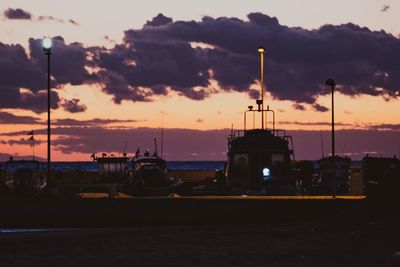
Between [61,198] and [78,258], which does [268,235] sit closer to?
[78,258]

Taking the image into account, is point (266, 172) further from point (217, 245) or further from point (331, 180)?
point (217, 245)

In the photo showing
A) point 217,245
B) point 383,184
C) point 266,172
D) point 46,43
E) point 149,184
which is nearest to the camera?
point 217,245

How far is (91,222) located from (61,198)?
4.48 ft

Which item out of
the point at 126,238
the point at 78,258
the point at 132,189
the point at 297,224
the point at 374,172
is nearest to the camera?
the point at 78,258

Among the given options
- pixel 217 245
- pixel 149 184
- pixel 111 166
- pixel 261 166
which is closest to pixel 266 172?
pixel 261 166

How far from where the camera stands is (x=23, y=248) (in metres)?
17.6

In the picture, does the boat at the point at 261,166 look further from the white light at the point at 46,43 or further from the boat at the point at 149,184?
the white light at the point at 46,43

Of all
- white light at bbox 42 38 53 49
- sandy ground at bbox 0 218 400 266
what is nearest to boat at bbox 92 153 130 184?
white light at bbox 42 38 53 49

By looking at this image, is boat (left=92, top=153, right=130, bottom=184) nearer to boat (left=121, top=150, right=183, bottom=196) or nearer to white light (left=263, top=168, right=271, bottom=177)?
boat (left=121, top=150, right=183, bottom=196)

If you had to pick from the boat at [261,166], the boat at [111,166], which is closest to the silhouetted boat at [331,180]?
the boat at [261,166]

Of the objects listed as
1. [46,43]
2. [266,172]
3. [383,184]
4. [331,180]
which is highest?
[46,43]

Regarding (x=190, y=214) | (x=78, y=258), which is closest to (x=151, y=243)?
(x=78, y=258)

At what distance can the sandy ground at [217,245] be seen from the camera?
1516 centimetres

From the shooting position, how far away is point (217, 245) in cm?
1764
